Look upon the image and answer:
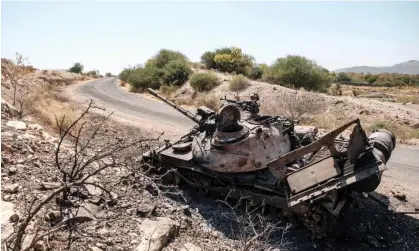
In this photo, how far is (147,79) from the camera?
31703mm

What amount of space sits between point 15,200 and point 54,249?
4.37ft

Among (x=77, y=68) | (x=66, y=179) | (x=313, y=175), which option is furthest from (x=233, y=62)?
(x=77, y=68)

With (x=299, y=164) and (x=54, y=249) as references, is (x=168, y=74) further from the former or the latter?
(x=54, y=249)

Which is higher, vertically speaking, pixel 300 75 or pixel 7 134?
pixel 300 75

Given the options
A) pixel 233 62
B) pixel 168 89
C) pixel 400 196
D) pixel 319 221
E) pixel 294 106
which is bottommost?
pixel 400 196

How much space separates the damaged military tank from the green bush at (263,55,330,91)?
55.6ft

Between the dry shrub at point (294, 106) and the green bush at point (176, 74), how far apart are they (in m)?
10.4

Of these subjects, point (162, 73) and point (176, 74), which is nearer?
point (176, 74)

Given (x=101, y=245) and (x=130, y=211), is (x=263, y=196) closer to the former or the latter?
(x=130, y=211)

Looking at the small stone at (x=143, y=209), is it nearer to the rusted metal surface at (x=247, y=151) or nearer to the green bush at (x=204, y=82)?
the rusted metal surface at (x=247, y=151)

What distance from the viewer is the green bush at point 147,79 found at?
31.1 m

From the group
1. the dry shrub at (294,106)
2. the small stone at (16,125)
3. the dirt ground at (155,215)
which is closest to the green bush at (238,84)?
the dry shrub at (294,106)

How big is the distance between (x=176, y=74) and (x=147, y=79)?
3.23 meters

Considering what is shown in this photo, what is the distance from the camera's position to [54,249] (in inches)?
202
